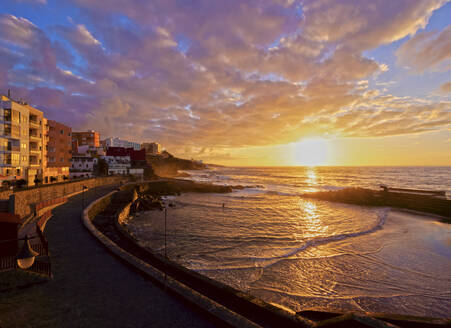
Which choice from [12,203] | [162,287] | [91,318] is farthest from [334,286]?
[12,203]

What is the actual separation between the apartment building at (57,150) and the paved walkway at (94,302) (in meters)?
43.5

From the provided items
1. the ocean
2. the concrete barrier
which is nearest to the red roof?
the ocean

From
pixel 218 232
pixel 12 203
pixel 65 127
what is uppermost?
pixel 65 127

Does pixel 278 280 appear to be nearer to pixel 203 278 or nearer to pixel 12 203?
Result: pixel 203 278

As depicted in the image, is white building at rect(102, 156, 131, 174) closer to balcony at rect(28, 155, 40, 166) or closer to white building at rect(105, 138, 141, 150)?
balcony at rect(28, 155, 40, 166)

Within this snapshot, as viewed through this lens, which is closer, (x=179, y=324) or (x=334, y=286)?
(x=179, y=324)

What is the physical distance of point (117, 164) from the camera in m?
75.2

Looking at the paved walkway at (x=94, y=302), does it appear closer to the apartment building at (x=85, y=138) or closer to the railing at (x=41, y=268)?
the railing at (x=41, y=268)

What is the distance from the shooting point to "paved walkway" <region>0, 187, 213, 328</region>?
18.7ft

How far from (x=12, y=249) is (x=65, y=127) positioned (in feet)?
169

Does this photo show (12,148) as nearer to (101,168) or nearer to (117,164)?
(101,168)

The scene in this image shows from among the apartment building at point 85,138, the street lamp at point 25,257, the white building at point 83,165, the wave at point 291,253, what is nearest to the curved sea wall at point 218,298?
the street lamp at point 25,257

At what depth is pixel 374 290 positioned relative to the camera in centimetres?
1094

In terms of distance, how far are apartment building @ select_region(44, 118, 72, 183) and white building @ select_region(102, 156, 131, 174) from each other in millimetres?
21666
